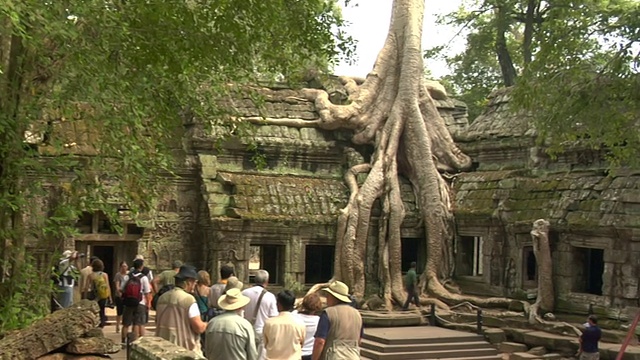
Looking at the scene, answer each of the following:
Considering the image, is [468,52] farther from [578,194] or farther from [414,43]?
[578,194]

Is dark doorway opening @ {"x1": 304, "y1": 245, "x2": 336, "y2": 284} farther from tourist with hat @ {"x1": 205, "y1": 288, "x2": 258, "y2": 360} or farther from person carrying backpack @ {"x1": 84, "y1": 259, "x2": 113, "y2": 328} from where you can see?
tourist with hat @ {"x1": 205, "y1": 288, "x2": 258, "y2": 360}

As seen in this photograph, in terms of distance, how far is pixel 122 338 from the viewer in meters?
11.1

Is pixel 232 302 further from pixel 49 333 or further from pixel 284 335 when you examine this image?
pixel 49 333

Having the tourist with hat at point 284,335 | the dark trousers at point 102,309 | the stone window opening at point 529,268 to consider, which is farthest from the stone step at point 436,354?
the tourist with hat at point 284,335

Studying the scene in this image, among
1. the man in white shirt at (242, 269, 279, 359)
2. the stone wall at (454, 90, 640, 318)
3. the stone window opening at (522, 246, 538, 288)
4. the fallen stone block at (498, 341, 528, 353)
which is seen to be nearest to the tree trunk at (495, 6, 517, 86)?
the stone wall at (454, 90, 640, 318)

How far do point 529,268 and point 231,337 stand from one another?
10524mm

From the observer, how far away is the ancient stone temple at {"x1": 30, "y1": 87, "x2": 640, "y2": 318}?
14.0 m

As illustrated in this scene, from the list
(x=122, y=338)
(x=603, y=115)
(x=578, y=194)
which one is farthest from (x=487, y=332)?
(x=122, y=338)

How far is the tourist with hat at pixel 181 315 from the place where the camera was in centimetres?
711

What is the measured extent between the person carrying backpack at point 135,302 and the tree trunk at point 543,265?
6.59 m

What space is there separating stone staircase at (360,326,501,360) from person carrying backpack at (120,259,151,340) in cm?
331

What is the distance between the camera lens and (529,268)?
15.8 meters

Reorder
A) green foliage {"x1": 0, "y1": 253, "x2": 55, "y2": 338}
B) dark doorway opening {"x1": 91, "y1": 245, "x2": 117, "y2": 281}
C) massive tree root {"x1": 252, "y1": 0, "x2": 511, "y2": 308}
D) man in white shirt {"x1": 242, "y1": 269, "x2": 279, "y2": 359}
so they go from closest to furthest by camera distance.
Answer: man in white shirt {"x1": 242, "y1": 269, "x2": 279, "y2": 359}
green foliage {"x1": 0, "y1": 253, "x2": 55, "y2": 338}
massive tree root {"x1": 252, "y1": 0, "x2": 511, "y2": 308}
dark doorway opening {"x1": 91, "y1": 245, "x2": 117, "y2": 281}

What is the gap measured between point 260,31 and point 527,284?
771 cm
